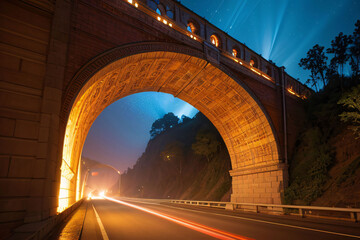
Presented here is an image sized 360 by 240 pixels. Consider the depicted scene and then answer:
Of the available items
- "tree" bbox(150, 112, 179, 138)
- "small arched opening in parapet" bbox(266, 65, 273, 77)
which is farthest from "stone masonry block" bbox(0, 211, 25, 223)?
"tree" bbox(150, 112, 179, 138)

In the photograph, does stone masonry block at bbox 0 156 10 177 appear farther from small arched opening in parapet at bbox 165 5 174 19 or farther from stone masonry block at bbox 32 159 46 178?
small arched opening in parapet at bbox 165 5 174 19

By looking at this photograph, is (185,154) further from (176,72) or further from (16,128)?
(16,128)

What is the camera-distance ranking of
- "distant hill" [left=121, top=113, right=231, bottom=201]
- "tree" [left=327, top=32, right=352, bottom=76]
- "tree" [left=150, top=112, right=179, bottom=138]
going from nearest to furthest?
1. "tree" [left=327, top=32, right=352, bottom=76]
2. "distant hill" [left=121, top=113, right=231, bottom=201]
3. "tree" [left=150, top=112, right=179, bottom=138]

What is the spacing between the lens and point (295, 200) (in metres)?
17.7

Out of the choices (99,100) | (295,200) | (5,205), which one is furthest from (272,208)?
(5,205)

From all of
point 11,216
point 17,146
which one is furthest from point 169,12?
point 11,216

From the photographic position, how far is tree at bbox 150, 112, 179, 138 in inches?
3696

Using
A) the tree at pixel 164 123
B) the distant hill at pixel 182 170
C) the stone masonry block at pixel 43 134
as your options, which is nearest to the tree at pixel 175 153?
the distant hill at pixel 182 170

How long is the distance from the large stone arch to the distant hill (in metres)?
11.6

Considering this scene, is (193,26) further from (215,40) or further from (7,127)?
(7,127)

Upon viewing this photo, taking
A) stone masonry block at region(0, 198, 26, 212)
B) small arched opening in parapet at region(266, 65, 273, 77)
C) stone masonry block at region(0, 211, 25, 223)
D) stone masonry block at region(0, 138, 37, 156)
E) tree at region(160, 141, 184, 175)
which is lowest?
stone masonry block at region(0, 211, 25, 223)

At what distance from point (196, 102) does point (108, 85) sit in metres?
9.11

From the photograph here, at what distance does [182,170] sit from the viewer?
5881 cm

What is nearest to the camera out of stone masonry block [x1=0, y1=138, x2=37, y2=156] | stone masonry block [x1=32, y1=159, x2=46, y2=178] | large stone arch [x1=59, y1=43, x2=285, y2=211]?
stone masonry block [x1=0, y1=138, x2=37, y2=156]
